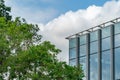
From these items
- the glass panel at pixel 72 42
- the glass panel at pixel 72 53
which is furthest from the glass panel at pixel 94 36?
the glass panel at pixel 72 53

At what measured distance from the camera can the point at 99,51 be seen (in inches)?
2119

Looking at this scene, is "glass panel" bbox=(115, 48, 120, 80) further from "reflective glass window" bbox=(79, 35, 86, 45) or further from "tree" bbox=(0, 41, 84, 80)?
"tree" bbox=(0, 41, 84, 80)

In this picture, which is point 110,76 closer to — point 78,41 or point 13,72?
point 78,41

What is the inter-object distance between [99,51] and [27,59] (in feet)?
74.3

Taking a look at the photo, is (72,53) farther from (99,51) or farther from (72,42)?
(99,51)

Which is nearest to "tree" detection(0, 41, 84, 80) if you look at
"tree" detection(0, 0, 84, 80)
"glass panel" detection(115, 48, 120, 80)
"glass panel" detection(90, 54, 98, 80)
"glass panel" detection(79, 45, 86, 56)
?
"tree" detection(0, 0, 84, 80)

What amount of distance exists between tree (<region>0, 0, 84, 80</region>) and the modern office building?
58.4ft

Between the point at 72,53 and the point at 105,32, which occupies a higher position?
the point at 105,32

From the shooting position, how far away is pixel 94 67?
55.5 metres

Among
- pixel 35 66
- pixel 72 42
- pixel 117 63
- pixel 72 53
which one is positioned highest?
pixel 72 42

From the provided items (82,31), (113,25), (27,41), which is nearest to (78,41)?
(82,31)

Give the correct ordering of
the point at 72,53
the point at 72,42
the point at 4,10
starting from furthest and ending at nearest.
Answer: the point at 72,53 < the point at 72,42 < the point at 4,10

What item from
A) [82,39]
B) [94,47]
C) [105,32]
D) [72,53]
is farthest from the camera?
[72,53]

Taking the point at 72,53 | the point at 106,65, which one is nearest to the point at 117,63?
the point at 106,65
